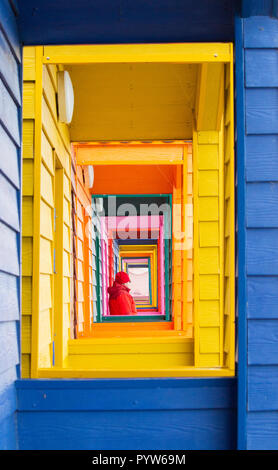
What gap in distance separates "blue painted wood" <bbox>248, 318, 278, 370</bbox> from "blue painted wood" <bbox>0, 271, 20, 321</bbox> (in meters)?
0.94

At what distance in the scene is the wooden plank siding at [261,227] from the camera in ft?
6.67

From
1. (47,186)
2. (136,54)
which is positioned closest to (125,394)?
(136,54)

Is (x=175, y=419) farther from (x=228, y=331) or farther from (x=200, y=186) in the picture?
(x=200, y=186)

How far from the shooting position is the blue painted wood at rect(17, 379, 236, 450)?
2152mm

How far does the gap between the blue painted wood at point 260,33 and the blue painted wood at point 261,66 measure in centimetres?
2

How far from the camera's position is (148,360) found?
166 inches

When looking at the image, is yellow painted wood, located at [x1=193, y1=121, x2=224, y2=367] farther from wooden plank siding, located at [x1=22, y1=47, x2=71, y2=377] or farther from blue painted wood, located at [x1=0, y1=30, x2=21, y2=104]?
blue painted wood, located at [x1=0, y1=30, x2=21, y2=104]

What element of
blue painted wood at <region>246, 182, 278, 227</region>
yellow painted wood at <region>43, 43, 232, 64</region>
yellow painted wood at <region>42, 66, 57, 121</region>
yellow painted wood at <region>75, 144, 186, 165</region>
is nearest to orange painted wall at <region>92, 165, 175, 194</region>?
yellow painted wood at <region>75, 144, 186, 165</region>

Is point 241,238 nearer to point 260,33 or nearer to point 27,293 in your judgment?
point 260,33

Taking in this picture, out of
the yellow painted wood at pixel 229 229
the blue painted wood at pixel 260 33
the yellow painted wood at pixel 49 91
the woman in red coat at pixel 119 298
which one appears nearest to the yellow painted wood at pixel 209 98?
the yellow painted wood at pixel 229 229

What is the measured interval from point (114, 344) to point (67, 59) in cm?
251

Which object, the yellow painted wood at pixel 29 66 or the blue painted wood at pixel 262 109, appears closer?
the blue painted wood at pixel 262 109

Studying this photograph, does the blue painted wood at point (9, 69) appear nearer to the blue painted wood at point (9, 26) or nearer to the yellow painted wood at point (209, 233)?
the blue painted wood at point (9, 26)

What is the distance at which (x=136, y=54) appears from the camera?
7.88ft
